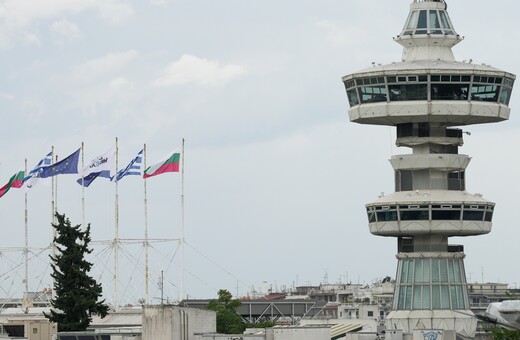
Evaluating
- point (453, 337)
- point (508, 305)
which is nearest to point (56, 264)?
point (453, 337)

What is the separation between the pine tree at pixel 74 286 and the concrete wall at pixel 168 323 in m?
26.9

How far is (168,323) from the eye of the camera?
494 feet

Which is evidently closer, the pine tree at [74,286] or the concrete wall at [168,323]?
the concrete wall at [168,323]

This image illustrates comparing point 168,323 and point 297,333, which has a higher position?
point 168,323

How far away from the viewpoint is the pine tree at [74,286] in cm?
18012

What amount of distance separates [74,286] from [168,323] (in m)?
32.7

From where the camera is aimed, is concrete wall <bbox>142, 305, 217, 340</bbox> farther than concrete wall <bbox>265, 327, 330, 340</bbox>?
No

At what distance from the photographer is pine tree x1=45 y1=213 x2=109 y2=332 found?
180 meters

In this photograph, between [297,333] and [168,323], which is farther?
[297,333]

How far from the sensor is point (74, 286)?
181000mm

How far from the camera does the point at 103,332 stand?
16875 cm

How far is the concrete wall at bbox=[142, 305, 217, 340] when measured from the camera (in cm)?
15050

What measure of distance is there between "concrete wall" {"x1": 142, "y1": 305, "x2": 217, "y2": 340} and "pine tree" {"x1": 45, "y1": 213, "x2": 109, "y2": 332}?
1058 inches

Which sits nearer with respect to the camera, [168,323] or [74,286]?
[168,323]
